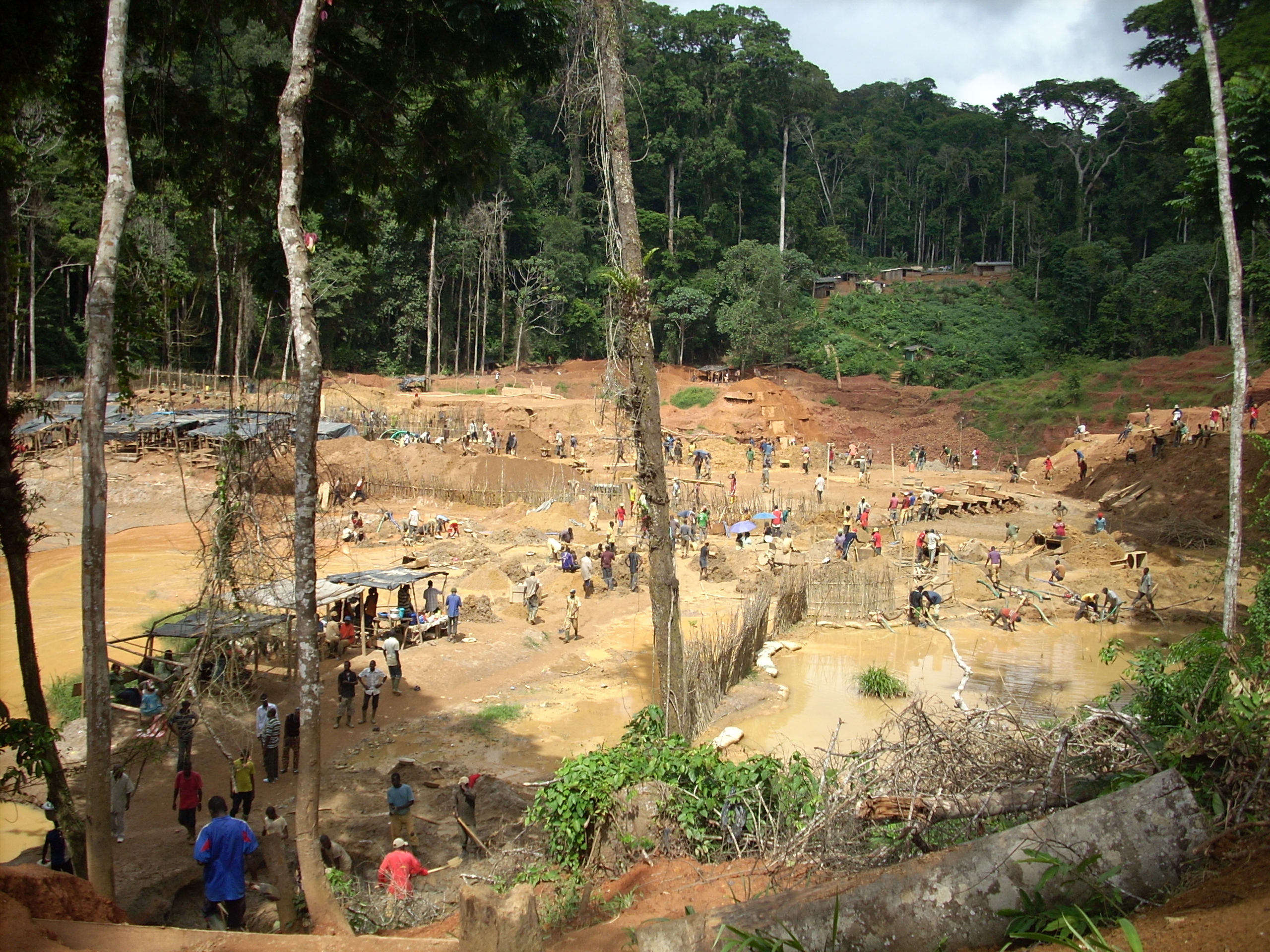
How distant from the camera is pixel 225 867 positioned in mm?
7121

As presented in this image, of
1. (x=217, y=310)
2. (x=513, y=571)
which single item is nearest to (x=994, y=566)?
(x=513, y=571)

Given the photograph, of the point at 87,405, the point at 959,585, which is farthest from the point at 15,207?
the point at 959,585

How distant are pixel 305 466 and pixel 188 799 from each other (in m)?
5.20

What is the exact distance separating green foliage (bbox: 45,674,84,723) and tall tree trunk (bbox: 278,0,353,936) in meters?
7.39

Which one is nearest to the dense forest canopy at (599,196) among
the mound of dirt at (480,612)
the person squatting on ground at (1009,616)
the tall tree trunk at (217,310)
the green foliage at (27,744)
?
the tall tree trunk at (217,310)

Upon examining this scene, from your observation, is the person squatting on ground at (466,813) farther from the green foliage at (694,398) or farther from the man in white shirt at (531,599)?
the green foliage at (694,398)

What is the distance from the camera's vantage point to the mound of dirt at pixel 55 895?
5488 mm

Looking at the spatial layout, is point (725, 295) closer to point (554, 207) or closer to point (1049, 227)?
point (554, 207)

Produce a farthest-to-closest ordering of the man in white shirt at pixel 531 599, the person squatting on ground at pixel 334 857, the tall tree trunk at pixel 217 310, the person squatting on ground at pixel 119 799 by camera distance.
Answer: the man in white shirt at pixel 531 599, the person squatting on ground at pixel 119 799, the person squatting on ground at pixel 334 857, the tall tree trunk at pixel 217 310

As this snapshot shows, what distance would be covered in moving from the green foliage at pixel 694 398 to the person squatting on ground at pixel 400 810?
131ft

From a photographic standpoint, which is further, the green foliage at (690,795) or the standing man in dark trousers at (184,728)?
the standing man in dark trousers at (184,728)

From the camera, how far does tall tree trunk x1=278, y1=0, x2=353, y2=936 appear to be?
6.50 meters

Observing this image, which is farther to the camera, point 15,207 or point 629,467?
point 629,467

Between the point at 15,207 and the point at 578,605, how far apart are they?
1183 cm
